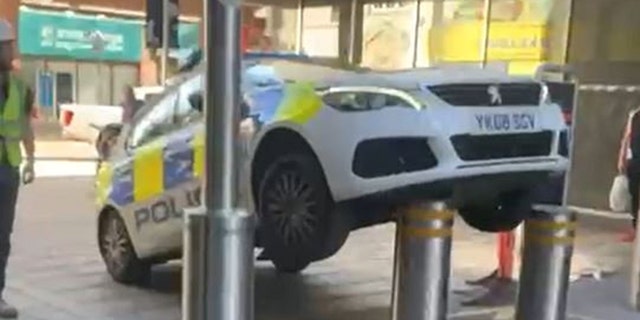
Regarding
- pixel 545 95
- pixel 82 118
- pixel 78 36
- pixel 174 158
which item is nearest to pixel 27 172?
pixel 174 158

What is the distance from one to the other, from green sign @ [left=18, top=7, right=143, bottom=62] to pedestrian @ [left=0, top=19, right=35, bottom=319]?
71.4ft

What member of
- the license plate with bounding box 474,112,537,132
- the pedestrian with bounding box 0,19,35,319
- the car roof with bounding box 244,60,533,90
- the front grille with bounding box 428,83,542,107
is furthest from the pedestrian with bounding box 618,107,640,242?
the pedestrian with bounding box 0,19,35,319

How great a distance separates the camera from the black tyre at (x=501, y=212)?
648 cm

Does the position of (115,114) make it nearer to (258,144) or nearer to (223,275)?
(258,144)

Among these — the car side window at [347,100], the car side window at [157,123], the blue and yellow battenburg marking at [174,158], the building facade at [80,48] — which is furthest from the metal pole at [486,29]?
the building facade at [80,48]

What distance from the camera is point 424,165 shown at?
19.5ft

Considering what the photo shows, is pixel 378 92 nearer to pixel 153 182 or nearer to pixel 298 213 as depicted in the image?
pixel 298 213

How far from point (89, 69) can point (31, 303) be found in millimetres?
22280

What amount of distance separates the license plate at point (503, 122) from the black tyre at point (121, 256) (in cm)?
358

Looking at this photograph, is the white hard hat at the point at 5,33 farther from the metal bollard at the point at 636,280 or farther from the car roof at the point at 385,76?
the metal bollard at the point at 636,280

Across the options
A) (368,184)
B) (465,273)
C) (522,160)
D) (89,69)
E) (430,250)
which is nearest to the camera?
(430,250)

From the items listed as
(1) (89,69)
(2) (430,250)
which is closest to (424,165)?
(2) (430,250)

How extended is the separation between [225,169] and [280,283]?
245 inches

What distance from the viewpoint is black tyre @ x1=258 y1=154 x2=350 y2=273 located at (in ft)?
19.6
